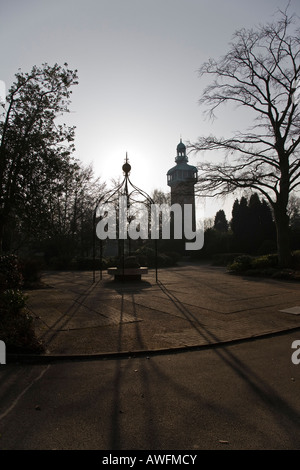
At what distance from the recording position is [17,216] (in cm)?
1459

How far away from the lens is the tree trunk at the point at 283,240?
734 inches

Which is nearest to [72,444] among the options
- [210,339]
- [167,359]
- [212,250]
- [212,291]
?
[167,359]

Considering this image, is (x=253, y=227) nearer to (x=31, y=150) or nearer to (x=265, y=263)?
(x=265, y=263)

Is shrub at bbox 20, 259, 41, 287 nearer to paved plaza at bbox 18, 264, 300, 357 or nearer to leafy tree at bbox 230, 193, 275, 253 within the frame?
paved plaza at bbox 18, 264, 300, 357

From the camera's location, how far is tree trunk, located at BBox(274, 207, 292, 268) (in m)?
18.7

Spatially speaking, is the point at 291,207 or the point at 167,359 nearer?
the point at 167,359

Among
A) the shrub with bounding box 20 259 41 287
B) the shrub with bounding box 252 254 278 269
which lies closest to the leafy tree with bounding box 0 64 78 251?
the shrub with bounding box 20 259 41 287

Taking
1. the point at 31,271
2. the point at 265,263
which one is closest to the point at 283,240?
the point at 265,263

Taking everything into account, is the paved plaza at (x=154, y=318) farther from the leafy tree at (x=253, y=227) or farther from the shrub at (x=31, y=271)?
the leafy tree at (x=253, y=227)

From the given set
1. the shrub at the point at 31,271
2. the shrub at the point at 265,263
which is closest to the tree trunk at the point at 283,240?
the shrub at the point at 265,263

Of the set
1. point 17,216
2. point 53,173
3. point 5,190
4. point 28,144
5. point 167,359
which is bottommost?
point 167,359

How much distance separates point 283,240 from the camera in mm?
19062

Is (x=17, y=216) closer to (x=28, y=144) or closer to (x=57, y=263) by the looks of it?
(x=28, y=144)

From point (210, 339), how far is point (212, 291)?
6.39m
